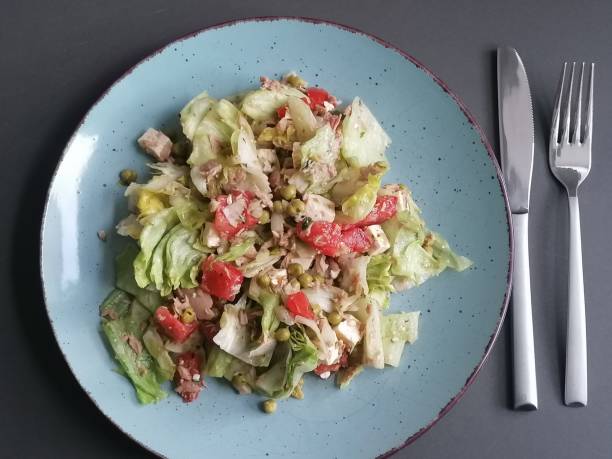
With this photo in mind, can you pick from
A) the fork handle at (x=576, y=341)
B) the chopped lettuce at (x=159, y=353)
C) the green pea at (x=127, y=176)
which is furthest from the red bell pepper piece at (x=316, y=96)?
the fork handle at (x=576, y=341)

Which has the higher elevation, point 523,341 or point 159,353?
point 159,353

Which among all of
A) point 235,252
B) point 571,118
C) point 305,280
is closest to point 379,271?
point 305,280

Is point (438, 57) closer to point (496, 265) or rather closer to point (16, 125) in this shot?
point (496, 265)

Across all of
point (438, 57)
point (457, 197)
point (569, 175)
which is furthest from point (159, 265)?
point (569, 175)

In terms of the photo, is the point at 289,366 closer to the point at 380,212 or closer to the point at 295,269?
the point at 295,269

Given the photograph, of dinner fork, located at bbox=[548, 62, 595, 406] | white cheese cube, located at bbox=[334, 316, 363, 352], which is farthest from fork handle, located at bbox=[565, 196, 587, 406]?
white cheese cube, located at bbox=[334, 316, 363, 352]

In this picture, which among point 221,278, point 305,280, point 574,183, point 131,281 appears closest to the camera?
point 221,278
